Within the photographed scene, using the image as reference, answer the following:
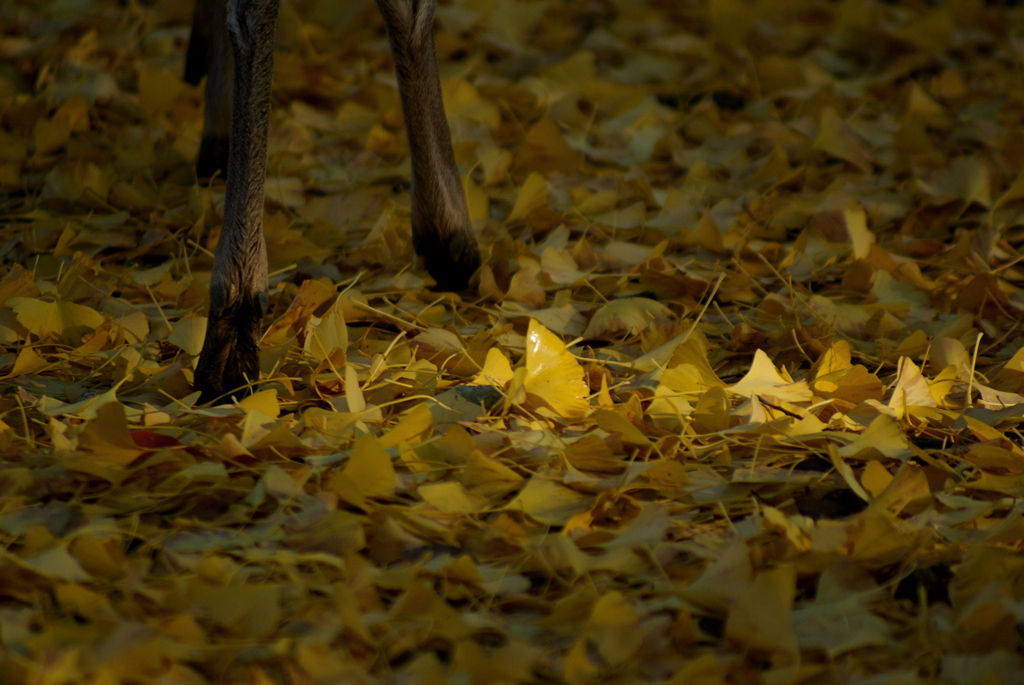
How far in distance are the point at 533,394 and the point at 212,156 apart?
3.90 ft

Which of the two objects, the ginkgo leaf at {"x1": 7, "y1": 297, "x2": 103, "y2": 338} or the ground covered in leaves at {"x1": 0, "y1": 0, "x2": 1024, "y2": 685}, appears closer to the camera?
the ground covered in leaves at {"x1": 0, "y1": 0, "x2": 1024, "y2": 685}

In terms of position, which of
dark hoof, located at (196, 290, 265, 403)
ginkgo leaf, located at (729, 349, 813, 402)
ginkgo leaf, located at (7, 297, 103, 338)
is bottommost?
ginkgo leaf, located at (729, 349, 813, 402)

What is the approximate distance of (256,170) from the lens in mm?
1532

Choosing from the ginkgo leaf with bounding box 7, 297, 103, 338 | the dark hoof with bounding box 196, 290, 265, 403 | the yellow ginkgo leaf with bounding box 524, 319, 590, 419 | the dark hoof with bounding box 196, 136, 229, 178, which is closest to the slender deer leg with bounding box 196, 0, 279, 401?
the dark hoof with bounding box 196, 290, 265, 403

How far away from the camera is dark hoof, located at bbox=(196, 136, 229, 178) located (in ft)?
7.52

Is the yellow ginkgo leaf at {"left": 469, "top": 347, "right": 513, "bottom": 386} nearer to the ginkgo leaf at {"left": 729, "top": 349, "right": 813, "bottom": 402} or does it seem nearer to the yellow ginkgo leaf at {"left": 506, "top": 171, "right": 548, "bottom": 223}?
the ginkgo leaf at {"left": 729, "top": 349, "right": 813, "bottom": 402}

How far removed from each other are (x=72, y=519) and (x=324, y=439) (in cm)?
33

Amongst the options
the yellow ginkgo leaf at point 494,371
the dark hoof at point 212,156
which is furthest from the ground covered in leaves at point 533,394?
the dark hoof at point 212,156

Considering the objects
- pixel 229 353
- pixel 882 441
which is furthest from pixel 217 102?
pixel 882 441

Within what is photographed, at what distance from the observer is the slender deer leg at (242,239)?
4.94 feet

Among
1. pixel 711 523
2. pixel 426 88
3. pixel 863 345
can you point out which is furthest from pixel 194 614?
pixel 863 345

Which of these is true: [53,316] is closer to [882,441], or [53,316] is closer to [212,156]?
[212,156]

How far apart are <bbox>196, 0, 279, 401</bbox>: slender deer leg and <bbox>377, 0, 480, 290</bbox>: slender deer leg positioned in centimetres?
31

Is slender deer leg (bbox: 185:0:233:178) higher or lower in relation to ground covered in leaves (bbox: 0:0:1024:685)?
higher
